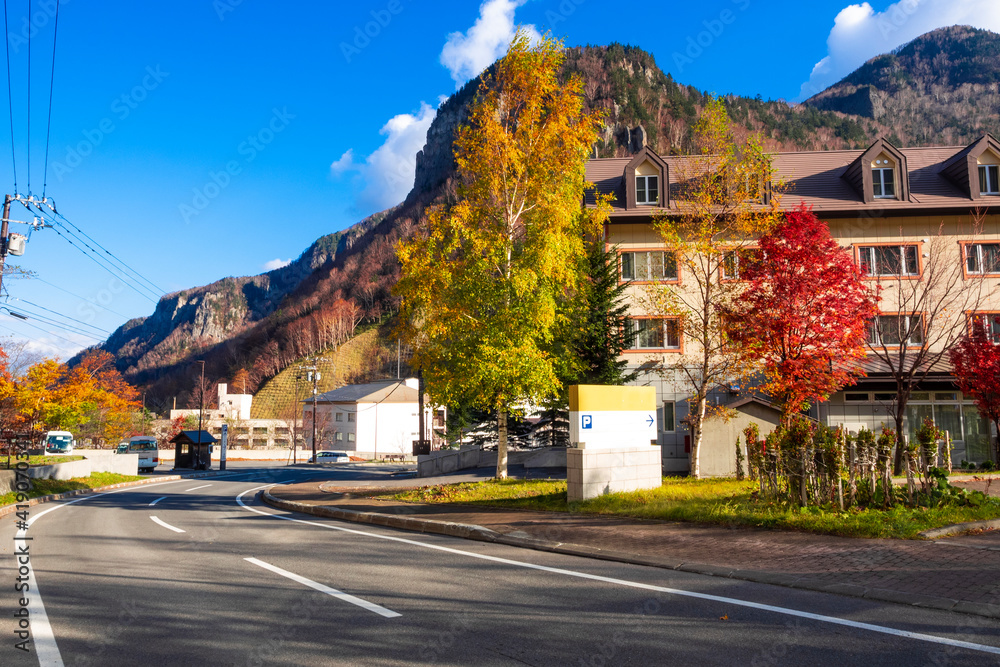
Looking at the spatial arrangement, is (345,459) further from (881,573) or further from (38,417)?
(881,573)

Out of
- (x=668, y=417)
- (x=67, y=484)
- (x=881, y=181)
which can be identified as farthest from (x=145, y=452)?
(x=881, y=181)

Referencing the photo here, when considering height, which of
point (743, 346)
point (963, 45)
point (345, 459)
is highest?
point (963, 45)

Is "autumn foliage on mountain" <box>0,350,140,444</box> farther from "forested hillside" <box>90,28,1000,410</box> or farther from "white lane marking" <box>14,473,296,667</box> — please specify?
"forested hillside" <box>90,28,1000,410</box>

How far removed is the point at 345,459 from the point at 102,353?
2185 cm

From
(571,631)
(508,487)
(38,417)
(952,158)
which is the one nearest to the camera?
(571,631)

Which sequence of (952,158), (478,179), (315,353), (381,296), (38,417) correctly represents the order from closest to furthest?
(478,179), (952,158), (38,417), (315,353), (381,296)

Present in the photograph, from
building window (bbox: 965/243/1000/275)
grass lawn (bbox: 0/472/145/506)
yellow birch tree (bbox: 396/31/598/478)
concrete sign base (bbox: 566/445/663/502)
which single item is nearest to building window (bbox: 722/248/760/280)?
yellow birch tree (bbox: 396/31/598/478)

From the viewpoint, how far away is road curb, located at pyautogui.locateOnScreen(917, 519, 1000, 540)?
8.52m

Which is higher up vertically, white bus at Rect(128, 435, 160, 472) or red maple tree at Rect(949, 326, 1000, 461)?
red maple tree at Rect(949, 326, 1000, 461)

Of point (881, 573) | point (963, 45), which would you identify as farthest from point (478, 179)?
point (963, 45)

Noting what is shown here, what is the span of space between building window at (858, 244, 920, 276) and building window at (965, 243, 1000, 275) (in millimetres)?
1999

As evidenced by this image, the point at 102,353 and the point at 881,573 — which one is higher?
the point at 102,353

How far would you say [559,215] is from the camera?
17.3 m

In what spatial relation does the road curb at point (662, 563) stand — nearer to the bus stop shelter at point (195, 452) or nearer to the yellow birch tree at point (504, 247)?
the yellow birch tree at point (504, 247)
